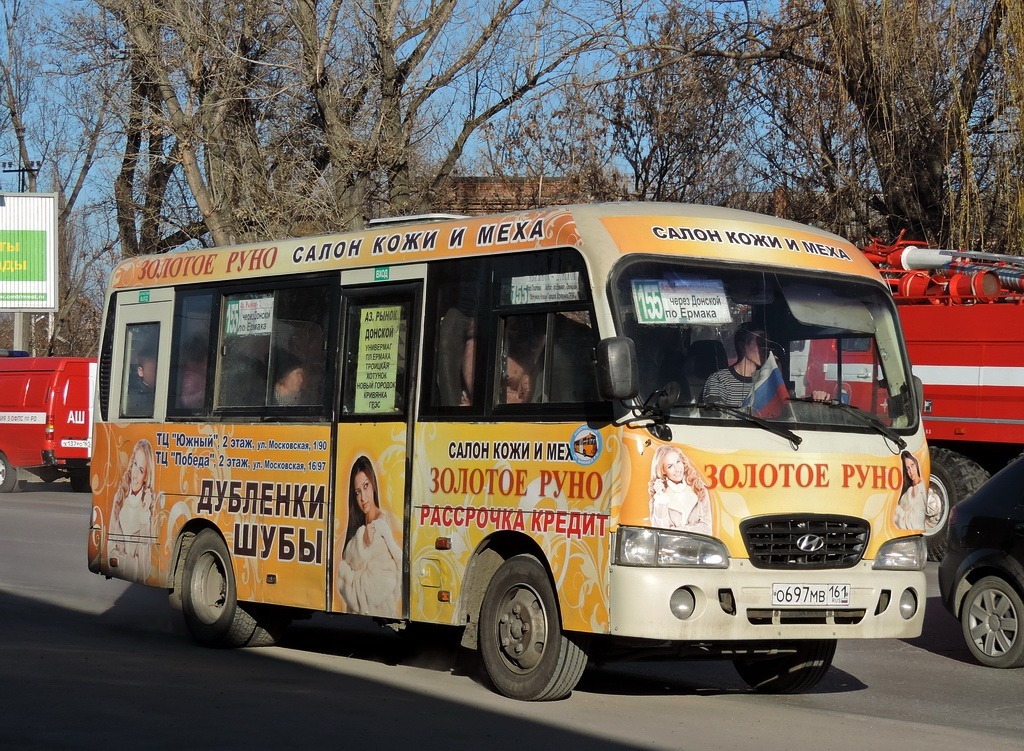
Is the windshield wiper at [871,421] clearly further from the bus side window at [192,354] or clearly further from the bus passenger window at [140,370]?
the bus passenger window at [140,370]

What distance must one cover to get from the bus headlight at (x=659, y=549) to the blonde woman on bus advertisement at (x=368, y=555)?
202 centimetres

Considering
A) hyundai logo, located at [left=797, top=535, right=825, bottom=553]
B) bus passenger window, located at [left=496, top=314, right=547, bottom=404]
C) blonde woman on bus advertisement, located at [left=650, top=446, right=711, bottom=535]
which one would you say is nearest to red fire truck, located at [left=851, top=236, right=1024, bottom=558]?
hyundai logo, located at [left=797, top=535, right=825, bottom=553]

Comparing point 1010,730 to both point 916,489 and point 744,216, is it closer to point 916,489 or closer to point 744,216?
point 916,489

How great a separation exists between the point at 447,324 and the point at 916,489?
2.94m

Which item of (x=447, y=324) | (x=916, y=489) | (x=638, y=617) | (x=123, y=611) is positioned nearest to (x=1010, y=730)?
(x=916, y=489)

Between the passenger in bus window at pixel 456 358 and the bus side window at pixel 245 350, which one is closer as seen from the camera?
the passenger in bus window at pixel 456 358

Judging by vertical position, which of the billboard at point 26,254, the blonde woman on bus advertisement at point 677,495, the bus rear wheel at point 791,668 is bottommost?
the bus rear wheel at point 791,668

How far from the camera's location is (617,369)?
→ 8.06 metres

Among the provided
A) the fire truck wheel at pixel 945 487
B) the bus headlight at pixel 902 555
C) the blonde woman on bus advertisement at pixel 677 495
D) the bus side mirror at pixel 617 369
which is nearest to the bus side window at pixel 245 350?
the bus side mirror at pixel 617 369

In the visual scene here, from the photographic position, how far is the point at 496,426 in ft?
29.8

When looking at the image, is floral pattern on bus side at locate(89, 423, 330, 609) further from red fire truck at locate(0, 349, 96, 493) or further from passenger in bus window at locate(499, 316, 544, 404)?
red fire truck at locate(0, 349, 96, 493)

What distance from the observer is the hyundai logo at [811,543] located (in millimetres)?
8508

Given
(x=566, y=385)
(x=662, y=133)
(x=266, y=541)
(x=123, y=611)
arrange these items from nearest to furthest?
(x=566, y=385) < (x=266, y=541) < (x=123, y=611) < (x=662, y=133)

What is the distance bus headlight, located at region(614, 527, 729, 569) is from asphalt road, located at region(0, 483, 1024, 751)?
2.76ft
